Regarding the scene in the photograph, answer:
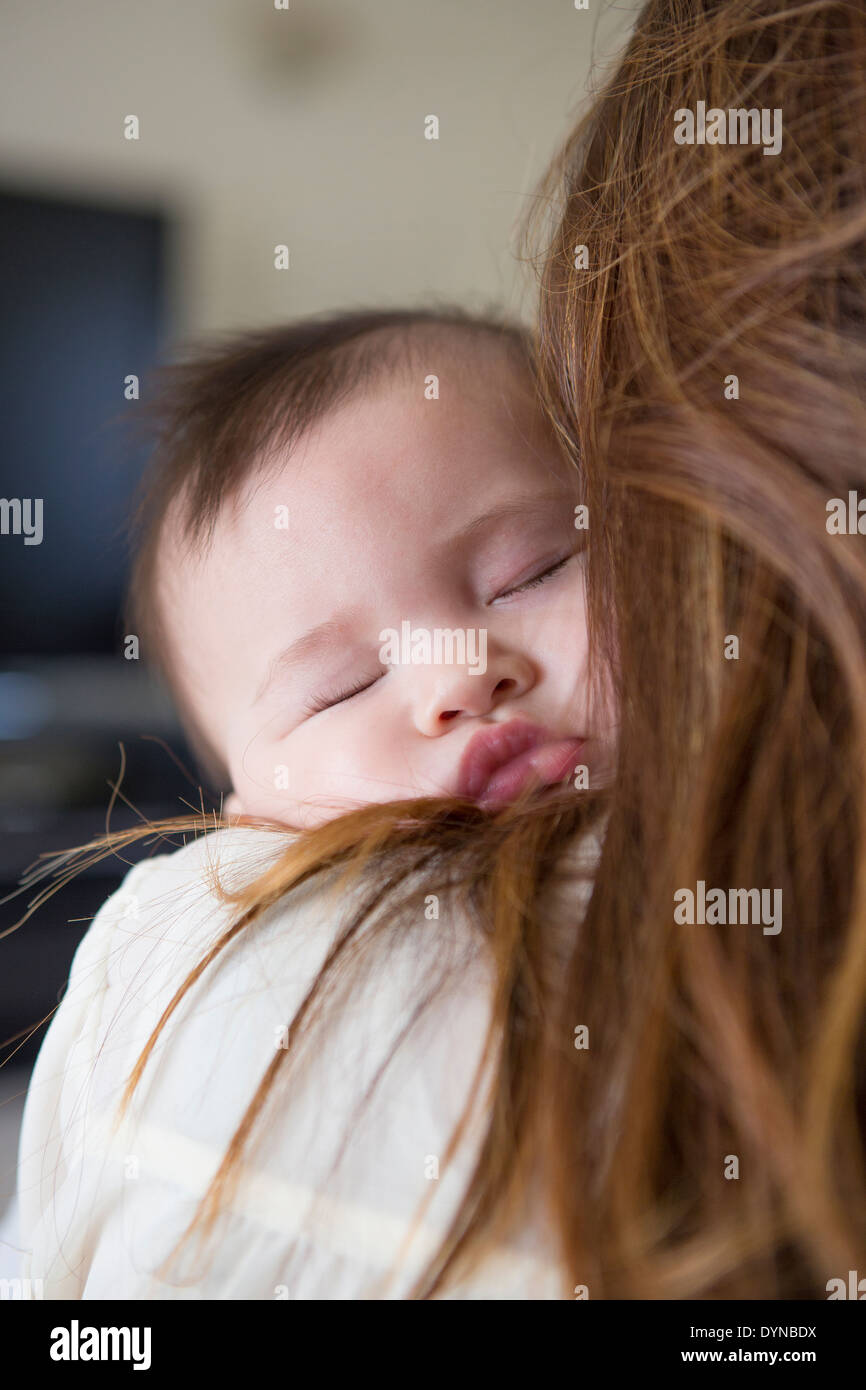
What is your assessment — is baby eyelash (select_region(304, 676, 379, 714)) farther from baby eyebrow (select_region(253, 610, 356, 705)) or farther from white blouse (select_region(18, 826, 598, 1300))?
white blouse (select_region(18, 826, 598, 1300))

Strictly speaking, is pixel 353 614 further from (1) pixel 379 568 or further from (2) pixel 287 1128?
(2) pixel 287 1128

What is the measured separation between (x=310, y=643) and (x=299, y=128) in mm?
2101

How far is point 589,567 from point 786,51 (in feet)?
0.80

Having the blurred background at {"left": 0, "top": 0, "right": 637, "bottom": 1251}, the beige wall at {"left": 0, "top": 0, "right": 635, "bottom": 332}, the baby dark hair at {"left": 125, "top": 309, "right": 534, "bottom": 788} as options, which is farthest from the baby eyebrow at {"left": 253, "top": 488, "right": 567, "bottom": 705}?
the beige wall at {"left": 0, "top": 0, "right": 635, "bottom": 332}

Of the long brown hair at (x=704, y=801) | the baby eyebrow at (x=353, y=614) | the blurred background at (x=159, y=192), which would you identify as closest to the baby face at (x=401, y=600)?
the baby eyebrow at (x=353, y=614)

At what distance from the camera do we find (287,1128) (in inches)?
13.4

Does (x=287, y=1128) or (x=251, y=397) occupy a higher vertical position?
(x=251, y=397)

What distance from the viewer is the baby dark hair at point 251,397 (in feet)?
2.53

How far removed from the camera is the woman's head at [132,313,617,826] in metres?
0.62

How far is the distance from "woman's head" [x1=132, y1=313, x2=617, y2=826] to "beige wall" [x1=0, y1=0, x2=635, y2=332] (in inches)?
47.2

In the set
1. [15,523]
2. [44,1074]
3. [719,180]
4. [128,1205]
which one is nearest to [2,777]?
[15,523]

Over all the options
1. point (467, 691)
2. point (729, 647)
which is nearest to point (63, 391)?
point (467, 691)

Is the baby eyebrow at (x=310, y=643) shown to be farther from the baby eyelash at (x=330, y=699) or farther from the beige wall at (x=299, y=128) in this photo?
the beige wall at (x=299, y=128)

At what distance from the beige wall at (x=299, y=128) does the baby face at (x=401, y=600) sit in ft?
4.15
